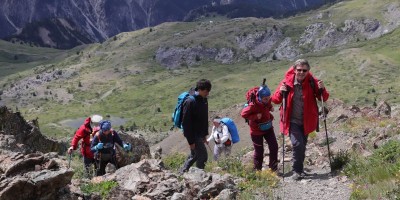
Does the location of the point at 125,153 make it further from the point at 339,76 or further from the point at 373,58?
the point at 373,58

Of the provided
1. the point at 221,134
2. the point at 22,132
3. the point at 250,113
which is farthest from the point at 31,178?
the point at 22,132

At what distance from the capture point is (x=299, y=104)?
34.0 feet

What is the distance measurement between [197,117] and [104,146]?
10.9ft

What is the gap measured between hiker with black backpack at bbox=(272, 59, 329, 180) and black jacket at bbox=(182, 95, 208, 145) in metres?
1.59

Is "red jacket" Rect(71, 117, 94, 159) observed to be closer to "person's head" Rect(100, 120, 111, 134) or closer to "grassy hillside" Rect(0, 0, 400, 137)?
"person's head" Rect(100, 120, 111, 134)

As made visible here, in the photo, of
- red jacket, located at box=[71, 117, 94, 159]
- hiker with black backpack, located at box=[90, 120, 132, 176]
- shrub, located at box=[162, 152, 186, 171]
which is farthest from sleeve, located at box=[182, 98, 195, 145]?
red jacket, located at box=[71, 117, 94, 159]

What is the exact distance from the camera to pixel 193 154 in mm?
11430

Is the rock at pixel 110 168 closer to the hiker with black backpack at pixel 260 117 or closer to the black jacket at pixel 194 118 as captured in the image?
the black jacket at pixel 194 118

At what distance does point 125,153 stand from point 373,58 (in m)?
143

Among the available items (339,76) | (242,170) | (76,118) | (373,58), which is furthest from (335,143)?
(76,118)

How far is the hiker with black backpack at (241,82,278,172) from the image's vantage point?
11109mm

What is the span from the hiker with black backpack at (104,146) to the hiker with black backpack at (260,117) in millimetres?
3481

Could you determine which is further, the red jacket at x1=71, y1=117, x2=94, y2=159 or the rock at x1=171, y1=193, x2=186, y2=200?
the red jacket at x1=71, y1=117, x2=94, y2=159

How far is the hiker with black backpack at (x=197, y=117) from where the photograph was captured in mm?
10664
